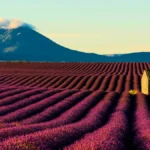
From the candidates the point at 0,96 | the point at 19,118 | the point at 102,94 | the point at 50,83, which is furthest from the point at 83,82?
the point at 19,118

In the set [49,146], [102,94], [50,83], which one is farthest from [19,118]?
[50,83]

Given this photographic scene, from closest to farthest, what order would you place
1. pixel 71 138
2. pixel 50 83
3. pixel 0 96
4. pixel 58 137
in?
1. pixel 58 137
2. pixel 71 138
3. pixel 0 96
4. pixel 50 83

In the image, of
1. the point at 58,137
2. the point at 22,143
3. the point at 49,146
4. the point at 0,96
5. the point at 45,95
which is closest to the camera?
the point at 22,143

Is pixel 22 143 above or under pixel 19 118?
above

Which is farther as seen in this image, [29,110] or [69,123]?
[29,110]

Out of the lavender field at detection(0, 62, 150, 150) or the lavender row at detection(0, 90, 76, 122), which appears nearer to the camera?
the lavender field at detection(0, 62, 150, 150)

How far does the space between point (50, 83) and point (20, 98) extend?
109 feet

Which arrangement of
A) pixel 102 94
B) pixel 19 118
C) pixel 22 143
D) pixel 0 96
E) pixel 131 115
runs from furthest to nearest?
pixel 102 94
pixel 0 96
pixel 131 115
pixel 19 118
pixel 22 143

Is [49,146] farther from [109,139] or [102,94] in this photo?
[102,94]

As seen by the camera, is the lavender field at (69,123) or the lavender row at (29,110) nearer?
Answer: the lavender field at (69,123)

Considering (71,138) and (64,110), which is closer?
(71,138)

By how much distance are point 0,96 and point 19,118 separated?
725 centimetres

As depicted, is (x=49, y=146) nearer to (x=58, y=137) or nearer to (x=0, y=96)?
(x=58, y=137)

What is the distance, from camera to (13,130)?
1278 cm
